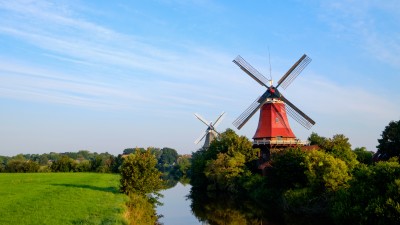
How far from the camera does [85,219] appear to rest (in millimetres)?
19969

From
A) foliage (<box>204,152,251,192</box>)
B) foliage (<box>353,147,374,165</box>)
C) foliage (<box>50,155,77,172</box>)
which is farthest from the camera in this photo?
foliage (<box>50,155,77,172</box>)

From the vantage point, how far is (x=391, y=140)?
1496 inches

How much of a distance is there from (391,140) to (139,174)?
2518cm

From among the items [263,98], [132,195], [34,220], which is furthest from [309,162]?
[34,220]

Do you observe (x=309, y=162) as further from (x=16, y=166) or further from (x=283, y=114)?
(x=16, y=166)

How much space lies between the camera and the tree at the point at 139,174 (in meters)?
31.4

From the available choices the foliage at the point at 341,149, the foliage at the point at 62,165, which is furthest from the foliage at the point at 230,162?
the foliage at the point at 62,165

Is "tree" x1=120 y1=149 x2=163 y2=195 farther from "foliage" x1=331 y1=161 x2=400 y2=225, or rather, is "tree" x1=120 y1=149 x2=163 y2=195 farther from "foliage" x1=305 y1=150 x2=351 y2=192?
"foliage" x1=331 y1=161 x2=400 y2=225

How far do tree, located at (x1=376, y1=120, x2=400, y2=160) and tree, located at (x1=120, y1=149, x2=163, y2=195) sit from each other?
23277mm

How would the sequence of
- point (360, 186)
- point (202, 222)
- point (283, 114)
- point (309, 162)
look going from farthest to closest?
1. point (283, 114)
2. point (309, 162)
3. point (202, 222)
4. point (360, 186)

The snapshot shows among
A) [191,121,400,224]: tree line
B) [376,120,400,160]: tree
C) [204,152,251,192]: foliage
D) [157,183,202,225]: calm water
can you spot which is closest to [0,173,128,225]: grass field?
[157,183,202,225]: calm water

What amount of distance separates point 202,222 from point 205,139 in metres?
57.1

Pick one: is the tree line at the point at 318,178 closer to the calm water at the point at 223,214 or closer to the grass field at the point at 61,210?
the calm water at the point at 223,214

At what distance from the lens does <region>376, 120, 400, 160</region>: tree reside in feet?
122
